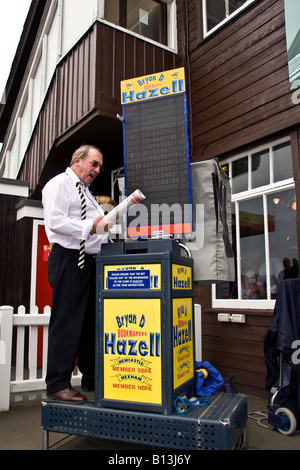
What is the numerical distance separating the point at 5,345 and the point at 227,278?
2.24 metres

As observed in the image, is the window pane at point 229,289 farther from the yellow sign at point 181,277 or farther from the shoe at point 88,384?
the shoe at point 88,384

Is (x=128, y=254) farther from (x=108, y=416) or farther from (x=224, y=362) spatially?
(x=224, y=362)

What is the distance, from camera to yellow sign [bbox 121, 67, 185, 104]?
309 centimetres

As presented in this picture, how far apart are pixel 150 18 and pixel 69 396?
19.3 feet

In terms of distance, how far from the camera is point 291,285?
314 centimetres

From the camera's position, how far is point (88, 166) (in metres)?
2.66

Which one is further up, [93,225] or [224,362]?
[93,225]

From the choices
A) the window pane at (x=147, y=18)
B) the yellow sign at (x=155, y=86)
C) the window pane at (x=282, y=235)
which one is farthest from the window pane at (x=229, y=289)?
the window pane at (x=147, y=18)

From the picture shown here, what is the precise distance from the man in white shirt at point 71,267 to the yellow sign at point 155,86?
0.85 metres

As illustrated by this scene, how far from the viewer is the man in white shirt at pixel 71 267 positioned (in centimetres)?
238

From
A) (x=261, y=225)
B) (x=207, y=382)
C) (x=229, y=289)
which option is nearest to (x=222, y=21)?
(x=261, y=225)

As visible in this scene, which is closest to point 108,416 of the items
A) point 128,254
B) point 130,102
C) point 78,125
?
point 128,254

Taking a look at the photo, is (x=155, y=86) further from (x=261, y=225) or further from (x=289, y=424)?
(x=289, y=424)

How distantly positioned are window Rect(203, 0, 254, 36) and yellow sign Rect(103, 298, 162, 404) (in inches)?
173
